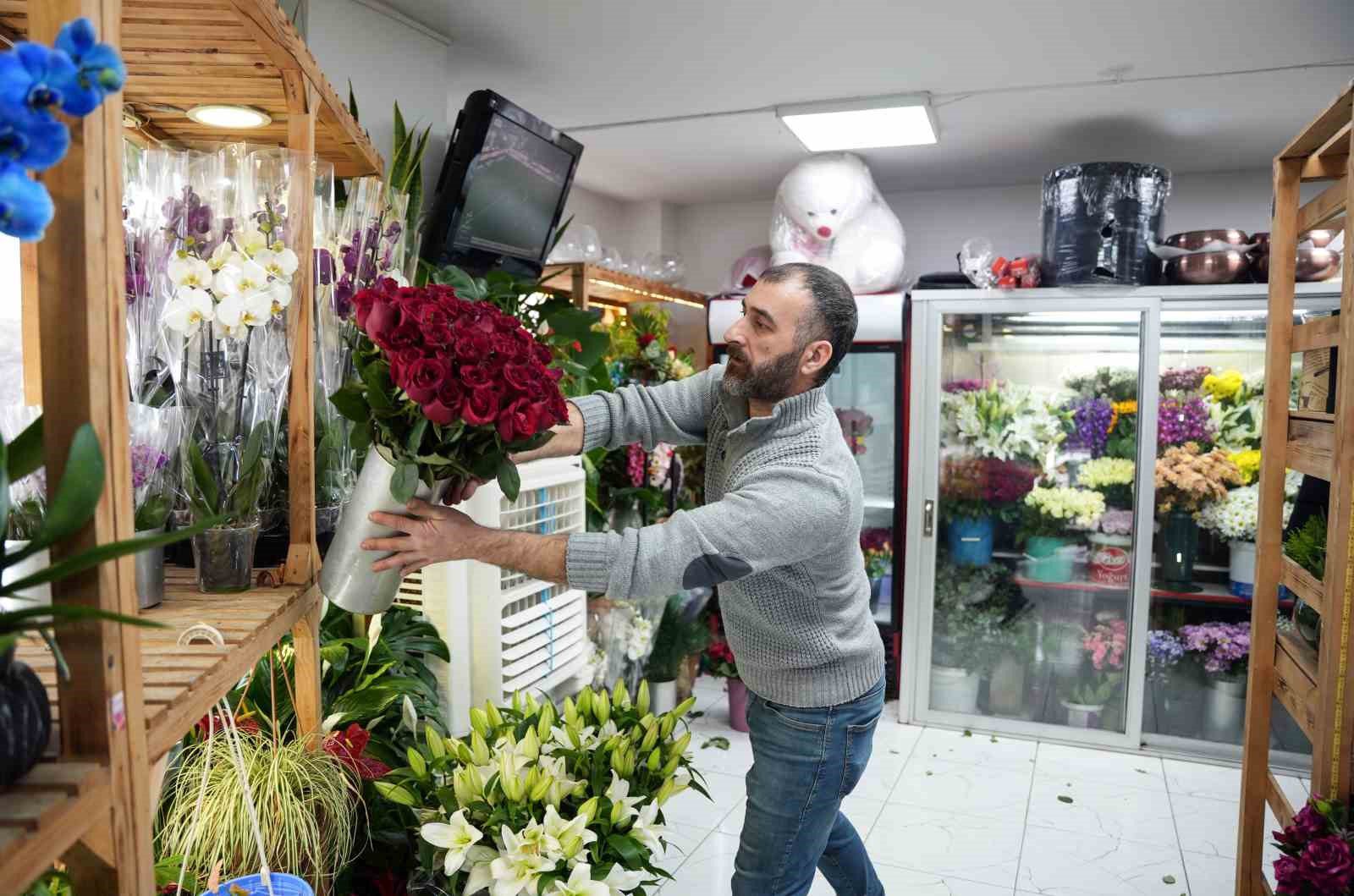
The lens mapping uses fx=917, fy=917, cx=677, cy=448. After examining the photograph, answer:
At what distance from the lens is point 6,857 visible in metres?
0.54

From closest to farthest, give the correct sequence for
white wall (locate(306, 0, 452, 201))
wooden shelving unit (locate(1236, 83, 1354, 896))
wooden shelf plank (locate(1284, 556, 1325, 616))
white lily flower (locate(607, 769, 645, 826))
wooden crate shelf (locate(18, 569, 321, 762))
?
wooden crate shelf (locate(18, 569, 321, 762)), white lily flower (locate(607, 769, 645, 826)), wooden shelving unit (locate(1236, 83, 1354, 896)), wooden shelf plank (locate(1284, 556, 1325, 616)), white wall (locate(306, 0, 452, 201))

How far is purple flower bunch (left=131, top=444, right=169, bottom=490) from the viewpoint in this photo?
1052 mm

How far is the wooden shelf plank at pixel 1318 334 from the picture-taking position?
1.91 metres

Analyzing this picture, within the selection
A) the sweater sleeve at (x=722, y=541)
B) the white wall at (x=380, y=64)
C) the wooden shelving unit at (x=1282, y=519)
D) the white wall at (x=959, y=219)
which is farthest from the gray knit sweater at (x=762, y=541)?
the white wall at (x=959, y=219)

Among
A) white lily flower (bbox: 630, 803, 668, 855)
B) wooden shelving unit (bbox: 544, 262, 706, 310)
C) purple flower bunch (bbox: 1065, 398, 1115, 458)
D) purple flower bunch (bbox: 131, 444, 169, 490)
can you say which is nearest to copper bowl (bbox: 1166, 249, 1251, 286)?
purple flower bunch (bbox: 1065, 398, 1115, 458)

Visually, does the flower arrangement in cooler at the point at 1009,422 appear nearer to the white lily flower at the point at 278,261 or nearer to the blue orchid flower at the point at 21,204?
the white lily flower at the point at 278,261

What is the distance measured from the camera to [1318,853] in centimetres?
162

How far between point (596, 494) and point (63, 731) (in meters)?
3.02

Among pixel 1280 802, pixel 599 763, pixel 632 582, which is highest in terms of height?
pixel 632 582

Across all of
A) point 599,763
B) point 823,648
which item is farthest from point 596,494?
point 599,763

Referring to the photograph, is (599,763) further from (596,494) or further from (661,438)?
(596,494)

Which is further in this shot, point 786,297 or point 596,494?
point 596,494

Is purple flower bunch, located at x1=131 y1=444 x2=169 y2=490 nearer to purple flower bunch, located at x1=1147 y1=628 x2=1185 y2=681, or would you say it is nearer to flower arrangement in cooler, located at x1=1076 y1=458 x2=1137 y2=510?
flower arrangement in cooler, located at x1=1076 y1=458 x2=1137 y2=510

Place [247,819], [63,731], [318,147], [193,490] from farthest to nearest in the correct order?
[318,147] < [247,819] < [193,490] < [63,731]
